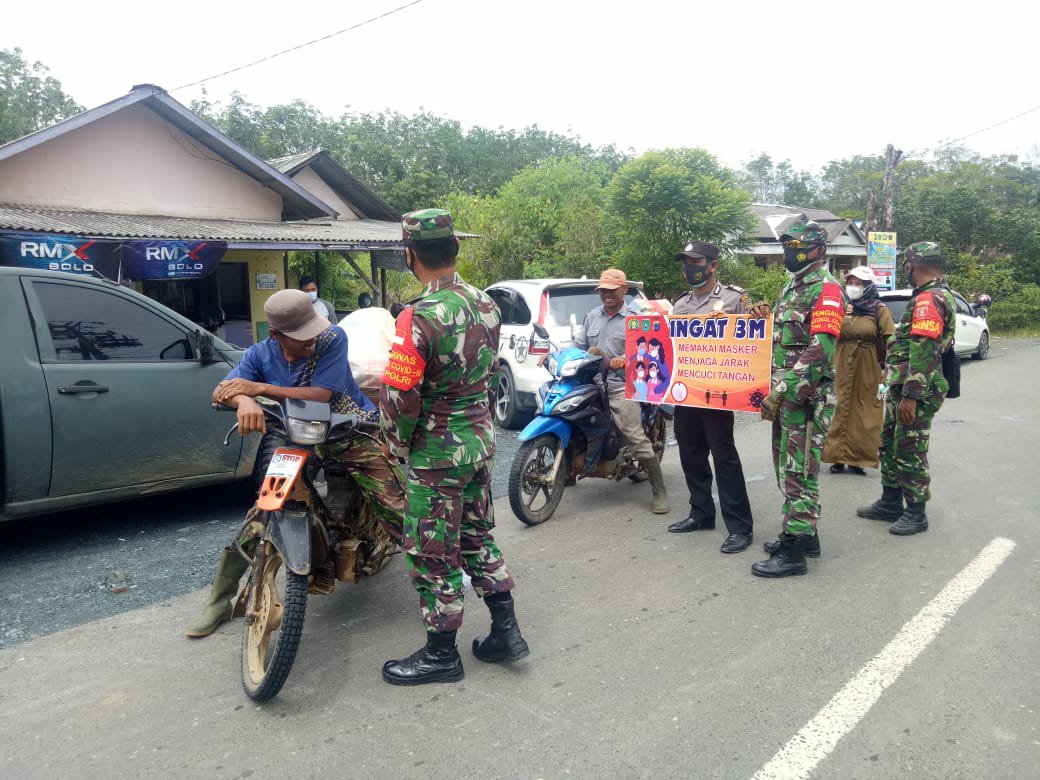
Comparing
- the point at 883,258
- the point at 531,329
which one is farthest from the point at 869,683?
the point at 883,258

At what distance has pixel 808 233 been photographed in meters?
4.02

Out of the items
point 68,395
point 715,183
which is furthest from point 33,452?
point 715,183

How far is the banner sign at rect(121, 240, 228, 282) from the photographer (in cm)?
910

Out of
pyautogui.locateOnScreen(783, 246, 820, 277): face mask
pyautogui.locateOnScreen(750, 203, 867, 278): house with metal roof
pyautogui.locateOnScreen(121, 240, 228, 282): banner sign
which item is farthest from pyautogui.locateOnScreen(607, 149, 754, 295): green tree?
pyautogui.locateOnScreen(750, 203, 867, 278): house with metal roof

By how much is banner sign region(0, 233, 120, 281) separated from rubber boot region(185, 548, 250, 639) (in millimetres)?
5893

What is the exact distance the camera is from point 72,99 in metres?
39.0

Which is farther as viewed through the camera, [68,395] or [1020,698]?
[68,395]

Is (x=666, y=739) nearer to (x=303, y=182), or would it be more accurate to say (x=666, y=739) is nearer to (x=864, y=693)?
(x=864, y=693)

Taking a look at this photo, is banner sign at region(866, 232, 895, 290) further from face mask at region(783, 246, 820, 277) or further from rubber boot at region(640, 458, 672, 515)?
face mask at region(783, 246, 820, 277)

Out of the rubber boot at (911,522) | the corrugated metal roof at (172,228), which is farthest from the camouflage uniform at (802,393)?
the corrugated metal roof at (172,228)

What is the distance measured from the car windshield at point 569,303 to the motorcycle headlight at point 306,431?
210 inches

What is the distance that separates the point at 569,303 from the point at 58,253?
229 inches

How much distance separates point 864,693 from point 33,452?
4.25m

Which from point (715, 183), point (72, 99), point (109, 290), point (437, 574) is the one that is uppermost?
point (72, 99)
